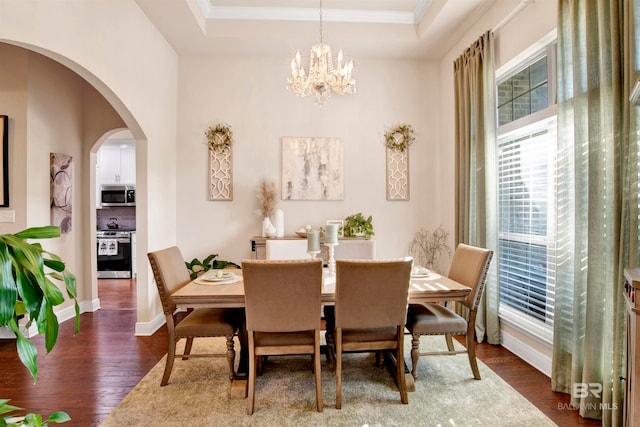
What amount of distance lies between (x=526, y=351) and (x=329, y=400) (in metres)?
1.77

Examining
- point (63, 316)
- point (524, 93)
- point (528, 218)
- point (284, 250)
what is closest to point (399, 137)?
point (524, 93)

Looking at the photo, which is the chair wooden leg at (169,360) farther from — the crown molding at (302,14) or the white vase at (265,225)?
the crown molding at (302,14)

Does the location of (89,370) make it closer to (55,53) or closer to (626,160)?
(55,53)

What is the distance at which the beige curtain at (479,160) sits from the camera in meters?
3.26

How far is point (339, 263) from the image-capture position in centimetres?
211

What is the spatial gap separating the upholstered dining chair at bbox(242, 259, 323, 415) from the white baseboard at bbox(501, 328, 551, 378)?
5.93ft

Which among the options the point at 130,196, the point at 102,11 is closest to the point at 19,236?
the point at 102,11

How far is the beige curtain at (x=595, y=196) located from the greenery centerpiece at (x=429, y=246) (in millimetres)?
2005

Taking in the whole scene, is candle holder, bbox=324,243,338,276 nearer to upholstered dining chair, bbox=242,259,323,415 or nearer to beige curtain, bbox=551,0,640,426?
upholstered dining chair, bbox=242,259,323,415

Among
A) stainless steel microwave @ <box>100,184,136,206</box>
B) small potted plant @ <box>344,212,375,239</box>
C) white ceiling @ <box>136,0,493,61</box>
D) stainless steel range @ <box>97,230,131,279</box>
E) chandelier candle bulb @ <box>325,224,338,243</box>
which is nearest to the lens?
chandelier candle bulb @ <box>325,224,338,243</box>

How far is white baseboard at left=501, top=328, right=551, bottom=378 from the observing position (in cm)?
272

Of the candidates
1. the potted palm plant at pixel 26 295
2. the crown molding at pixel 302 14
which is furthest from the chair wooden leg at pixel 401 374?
the crown molding at pixel 302 14

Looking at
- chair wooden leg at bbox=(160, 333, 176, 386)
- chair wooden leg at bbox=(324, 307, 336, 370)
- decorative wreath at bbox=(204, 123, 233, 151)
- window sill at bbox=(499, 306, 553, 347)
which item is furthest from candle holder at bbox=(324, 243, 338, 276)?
decorative wreath at bbox=(204, 123, 233, 151)

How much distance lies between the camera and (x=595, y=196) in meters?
2.09
